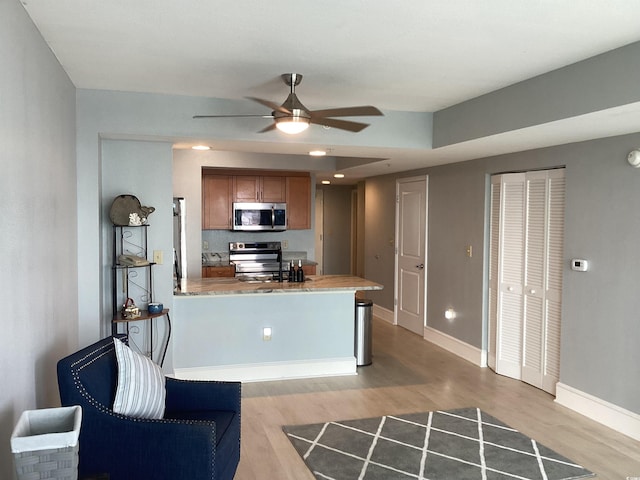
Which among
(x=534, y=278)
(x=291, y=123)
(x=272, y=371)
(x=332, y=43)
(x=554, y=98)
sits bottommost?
(x=272, y=371)

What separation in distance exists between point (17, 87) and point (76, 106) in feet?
5.94

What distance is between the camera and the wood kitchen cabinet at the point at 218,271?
715cm

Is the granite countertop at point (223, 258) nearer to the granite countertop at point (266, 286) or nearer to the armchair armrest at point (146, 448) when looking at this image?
the granite countertop at point (266, 286)

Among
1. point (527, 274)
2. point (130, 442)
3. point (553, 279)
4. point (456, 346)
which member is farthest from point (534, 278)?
point (130, 442)

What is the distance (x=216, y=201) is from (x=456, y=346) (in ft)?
12.2

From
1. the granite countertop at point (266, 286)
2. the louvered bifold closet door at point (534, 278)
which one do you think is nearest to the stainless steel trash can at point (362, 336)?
the granite countertop at point (266, 286)

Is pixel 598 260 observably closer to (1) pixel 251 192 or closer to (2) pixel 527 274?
(2) pixel 527 274

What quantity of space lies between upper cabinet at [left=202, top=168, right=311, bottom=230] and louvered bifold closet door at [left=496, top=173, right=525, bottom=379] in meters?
3.22

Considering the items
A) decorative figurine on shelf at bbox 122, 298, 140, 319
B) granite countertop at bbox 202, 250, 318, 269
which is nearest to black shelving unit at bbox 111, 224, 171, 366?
decorative figurine on shelf at bbox 122, 298, 140, 319

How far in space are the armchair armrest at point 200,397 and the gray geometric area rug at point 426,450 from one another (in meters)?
0.73

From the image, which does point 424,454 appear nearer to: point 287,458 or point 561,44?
point 287,458

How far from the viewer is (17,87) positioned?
2.25 m

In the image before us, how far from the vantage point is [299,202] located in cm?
768

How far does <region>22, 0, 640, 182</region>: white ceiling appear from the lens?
7.80 feet
